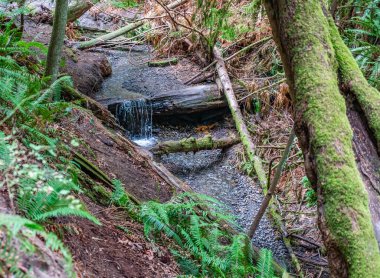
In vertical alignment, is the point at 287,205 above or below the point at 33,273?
below

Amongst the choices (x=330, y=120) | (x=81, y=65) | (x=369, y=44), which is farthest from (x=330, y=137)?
(x=81, y=65)

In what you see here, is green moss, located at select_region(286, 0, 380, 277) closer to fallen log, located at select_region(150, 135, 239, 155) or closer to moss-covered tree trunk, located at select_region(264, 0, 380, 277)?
moss-covered tree trunk, located at select_region(264, 0, 380, 277)

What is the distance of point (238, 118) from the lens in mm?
8125

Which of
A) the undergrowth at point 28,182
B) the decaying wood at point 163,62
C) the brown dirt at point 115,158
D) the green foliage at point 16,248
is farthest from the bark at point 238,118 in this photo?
the green foliage at point 16,248

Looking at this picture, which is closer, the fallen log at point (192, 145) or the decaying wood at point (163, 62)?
the fallen log at point (192, 145)

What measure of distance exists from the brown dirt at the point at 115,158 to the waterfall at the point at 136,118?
2.44 m

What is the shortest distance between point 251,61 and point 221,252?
263 inches

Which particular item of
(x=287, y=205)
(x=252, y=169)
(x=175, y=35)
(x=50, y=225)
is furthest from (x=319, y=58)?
(x=175, y=35)

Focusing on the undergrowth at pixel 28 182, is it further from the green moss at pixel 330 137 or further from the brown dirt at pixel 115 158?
the green moss at pixel 330 137

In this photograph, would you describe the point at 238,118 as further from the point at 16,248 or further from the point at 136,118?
the point at 16,248

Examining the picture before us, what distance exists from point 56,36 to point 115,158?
1.58 m

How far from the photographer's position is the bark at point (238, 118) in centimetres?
688

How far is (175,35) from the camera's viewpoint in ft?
34.8

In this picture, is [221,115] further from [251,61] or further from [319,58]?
[319,58]
